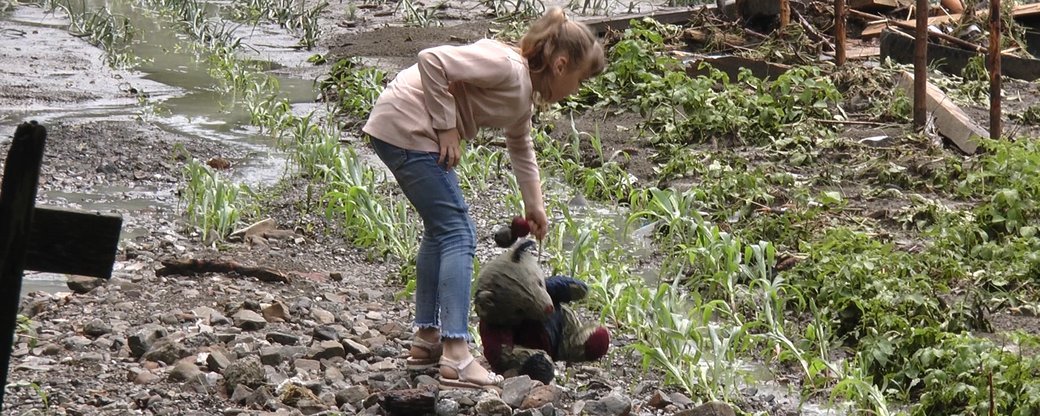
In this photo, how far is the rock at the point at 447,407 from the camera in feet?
13.0

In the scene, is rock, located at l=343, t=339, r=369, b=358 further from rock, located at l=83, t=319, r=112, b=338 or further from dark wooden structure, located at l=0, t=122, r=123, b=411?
dark wooden structure, located at l=0, t=122, r=123, b=411

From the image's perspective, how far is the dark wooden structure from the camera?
6.89 feet

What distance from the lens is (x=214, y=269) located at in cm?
586

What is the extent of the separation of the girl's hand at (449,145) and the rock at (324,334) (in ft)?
2.98

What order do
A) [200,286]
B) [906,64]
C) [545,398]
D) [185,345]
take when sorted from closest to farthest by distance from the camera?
[545,398] < [185,345] < [200,286] < [906,64]

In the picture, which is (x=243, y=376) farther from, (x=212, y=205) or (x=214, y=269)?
(x=212, y=205)

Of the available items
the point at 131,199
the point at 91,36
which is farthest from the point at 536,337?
the point at 91,36

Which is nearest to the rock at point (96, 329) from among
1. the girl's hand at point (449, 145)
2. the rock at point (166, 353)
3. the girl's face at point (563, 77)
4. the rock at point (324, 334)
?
the rock at point (166, 353)

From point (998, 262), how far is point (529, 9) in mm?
8520

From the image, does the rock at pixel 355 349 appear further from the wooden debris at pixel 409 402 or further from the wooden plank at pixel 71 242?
the wooden plank at pixel 71 242

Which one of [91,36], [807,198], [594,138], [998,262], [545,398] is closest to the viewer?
[545,398]

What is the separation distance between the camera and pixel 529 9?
14.0 metres

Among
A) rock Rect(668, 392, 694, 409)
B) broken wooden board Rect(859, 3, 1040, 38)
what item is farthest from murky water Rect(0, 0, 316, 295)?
broken wooden board Rect(859, 3, 1040, 38)

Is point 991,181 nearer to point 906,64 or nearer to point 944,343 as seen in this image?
point 944,343
